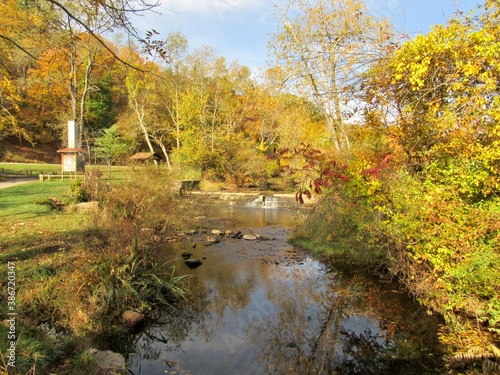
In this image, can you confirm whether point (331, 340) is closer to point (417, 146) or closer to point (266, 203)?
Answer: point (417, 146)

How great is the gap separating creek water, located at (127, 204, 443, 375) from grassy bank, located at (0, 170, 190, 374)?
2.05 feet

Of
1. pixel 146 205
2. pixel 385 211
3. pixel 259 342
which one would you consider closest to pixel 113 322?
pixel 259 342

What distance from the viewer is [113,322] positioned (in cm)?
569

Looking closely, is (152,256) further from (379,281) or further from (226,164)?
(226,164)

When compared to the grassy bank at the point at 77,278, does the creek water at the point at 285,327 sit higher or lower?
lower

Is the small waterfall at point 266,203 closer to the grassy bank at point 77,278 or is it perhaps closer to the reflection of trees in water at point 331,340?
the grassy bank at point 77,278

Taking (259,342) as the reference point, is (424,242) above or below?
above

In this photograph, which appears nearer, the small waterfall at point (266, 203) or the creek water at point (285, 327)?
the creek water at point (285, 327)

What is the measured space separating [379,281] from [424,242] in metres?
2.57

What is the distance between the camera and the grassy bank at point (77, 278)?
14.1 feet

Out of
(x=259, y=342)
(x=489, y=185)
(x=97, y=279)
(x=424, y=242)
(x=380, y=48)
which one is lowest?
(x=259, y=342)

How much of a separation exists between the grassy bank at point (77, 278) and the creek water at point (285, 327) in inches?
24.6

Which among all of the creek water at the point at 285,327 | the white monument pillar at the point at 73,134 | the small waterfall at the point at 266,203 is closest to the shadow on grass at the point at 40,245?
the creek water at the point at 285,327

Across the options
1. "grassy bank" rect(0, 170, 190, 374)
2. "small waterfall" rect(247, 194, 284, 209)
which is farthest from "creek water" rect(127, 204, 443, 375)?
"small waterfall" rect(247, 194, 284, 209)
